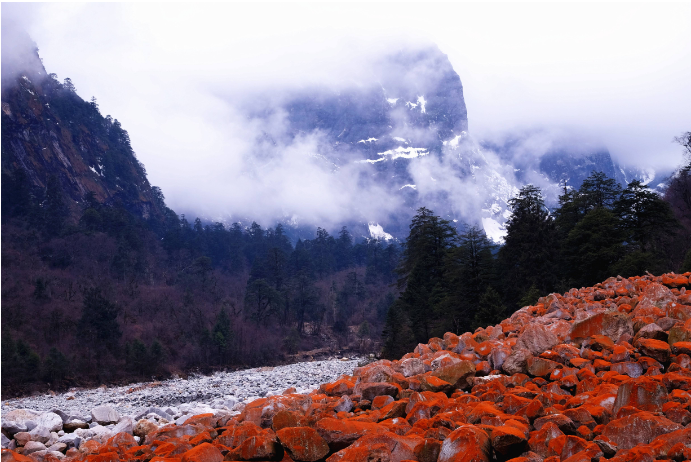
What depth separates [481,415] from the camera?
4.31 metres

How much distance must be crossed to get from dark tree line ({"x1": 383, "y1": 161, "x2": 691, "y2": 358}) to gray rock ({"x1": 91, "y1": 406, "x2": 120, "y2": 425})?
23.7 metres

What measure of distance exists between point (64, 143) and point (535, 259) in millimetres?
100210

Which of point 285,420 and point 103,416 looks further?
point 103,416

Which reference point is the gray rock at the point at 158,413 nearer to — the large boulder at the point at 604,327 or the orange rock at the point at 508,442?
the orange rock at the point at 508,442

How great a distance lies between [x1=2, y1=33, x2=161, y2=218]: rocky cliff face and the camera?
84875 mm

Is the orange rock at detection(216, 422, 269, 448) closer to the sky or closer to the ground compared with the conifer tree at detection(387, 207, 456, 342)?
closer to the ground

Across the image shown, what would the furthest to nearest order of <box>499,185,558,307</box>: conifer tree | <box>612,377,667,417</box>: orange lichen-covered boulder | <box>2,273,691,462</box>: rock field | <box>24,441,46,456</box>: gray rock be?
1. <box>499,185,558,307</box>: conifer tree
2. <box>24,441,46,456</box>: gray rock
3. <box>612,377,667,417</box>: orange lichen-covered boulder
4. <box>2,273,691,462</box>: rock field

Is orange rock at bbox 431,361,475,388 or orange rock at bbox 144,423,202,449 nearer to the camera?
orange rock at bbox 144,423,202,449

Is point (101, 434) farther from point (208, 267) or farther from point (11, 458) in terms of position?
point (208, 267)

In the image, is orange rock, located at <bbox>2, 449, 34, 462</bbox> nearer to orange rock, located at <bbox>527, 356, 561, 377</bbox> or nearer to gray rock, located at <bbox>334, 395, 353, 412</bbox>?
gray rock, located at <bbox>334, 395, 353, 412</bbox>

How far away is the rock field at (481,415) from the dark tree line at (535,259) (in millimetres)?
21936

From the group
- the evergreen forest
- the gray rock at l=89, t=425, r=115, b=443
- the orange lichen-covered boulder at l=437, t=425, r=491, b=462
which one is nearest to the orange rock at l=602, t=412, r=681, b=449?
the orange lichen-covered boulder at l=437, t=425, r=491, b=462

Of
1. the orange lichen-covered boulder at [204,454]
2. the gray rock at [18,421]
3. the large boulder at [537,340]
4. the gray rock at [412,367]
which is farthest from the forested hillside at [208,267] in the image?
the gray rock at [18,421]

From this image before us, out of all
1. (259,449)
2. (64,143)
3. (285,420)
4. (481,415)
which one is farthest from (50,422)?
(64,143)
